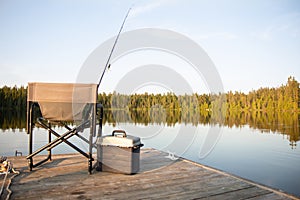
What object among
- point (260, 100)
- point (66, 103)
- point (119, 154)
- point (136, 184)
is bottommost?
point (136, 184)

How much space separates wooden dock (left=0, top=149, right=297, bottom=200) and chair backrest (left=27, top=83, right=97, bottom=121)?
902 mm

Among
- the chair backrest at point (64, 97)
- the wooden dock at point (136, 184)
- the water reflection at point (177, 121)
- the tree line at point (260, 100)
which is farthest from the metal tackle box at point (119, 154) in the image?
the tree line at point (260, 100)

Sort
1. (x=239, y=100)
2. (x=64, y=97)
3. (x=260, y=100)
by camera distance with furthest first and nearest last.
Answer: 1. (x=239, y=100)
2. (x=260, y=100)
3. (x=64, y=97)

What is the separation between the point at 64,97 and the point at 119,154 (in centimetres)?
117

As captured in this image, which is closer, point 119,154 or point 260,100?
point 119,154

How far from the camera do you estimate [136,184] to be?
2.99m

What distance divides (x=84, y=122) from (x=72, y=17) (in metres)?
8.99

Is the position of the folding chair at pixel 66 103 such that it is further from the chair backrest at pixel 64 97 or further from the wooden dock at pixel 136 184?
the wooden dock at pixel 136 184

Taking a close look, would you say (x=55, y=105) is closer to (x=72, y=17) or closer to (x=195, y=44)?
(x=195, y=44)

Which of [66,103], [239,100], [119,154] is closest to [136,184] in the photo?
[119,154]

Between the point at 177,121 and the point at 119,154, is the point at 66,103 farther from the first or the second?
the point at 177,121

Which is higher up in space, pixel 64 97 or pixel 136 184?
pixel 64 97

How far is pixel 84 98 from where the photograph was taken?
3.43 meters

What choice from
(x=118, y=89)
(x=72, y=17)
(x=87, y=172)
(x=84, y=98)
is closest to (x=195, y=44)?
(x=118, y=89)
